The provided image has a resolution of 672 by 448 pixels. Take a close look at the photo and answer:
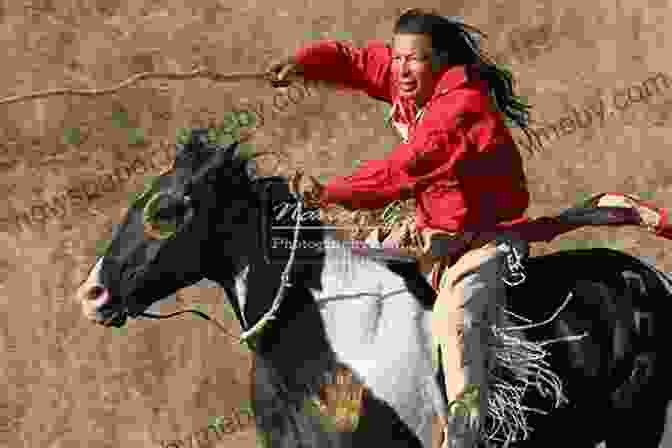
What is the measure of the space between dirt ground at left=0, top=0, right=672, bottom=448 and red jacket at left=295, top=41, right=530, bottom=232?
13.5 ft

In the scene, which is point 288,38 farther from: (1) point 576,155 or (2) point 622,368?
(2) point 622,368

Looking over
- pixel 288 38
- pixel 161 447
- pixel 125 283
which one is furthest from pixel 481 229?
pixel 288 38

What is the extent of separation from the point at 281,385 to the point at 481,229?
1.22 meters

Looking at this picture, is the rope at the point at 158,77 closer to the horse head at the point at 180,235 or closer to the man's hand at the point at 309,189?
the horse head at the point at 180,235

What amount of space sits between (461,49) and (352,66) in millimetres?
693

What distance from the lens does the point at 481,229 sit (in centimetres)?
820

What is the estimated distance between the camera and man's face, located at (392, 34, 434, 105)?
316 inches

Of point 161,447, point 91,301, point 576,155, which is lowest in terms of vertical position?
point 161,447

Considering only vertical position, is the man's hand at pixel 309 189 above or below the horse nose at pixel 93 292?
above

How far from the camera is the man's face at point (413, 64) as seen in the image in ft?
26.4

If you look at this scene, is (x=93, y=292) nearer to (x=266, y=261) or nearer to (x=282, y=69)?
(x=266, y=261)

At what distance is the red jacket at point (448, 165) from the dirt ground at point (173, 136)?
412cm
